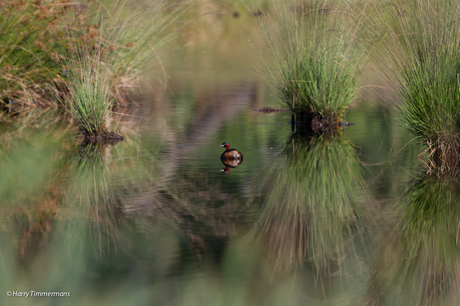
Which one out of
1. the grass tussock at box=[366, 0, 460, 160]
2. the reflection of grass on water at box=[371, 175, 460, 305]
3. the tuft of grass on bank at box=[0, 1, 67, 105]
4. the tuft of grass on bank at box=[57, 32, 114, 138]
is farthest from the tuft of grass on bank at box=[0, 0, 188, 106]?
the reflection of grass on water at box=[371, 175, 460, 305]

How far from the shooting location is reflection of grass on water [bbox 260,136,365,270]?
357 centimetres

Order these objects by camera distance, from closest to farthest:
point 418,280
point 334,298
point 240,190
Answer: point 334,298, point 418,280, point 240,190

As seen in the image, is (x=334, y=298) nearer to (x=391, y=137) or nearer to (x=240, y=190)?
(x=240, y=190)

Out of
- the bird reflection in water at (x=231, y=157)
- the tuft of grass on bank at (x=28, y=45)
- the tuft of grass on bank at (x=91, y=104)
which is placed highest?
the tuft of grass on bank at (x=28, y=45)

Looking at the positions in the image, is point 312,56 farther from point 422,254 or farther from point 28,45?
point 422,254

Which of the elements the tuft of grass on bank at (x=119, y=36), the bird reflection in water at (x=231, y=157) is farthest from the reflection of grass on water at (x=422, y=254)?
the tuft of grass on bank at (x=119, y=36)

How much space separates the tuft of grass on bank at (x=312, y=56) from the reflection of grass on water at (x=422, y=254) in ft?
9.42

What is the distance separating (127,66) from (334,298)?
7159 mm

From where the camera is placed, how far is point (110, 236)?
381 centimetres

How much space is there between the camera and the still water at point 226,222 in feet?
10.2

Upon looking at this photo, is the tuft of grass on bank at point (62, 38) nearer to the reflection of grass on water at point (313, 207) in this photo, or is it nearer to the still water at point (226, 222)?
the still water at point (226, 222)

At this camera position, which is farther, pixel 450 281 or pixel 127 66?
pixel 127 66

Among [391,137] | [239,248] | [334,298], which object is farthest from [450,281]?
[391,137]

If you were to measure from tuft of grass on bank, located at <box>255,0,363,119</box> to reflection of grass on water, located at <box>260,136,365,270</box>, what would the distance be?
47.2 inches
